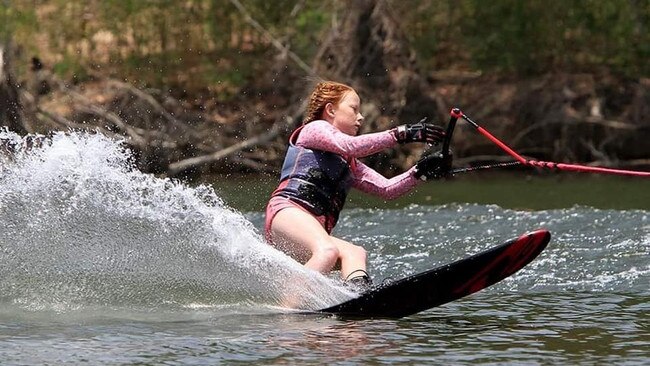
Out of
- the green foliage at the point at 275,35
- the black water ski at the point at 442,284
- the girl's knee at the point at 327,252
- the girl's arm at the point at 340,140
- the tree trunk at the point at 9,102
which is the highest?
the green foliage at the point at 275,35

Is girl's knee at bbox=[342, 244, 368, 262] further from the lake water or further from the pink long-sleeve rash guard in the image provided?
the pink long-sleeve rash guard

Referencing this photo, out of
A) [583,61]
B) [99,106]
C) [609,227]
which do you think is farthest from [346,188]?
[583,61]

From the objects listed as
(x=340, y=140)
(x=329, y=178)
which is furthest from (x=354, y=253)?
(x=340, y=140)

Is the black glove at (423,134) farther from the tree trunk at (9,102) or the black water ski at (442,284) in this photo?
the tree trunk at (9,102)

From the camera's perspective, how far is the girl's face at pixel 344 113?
795 centimetres

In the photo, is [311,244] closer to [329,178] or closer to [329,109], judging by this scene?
[329,178]

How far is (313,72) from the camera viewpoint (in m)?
17.8

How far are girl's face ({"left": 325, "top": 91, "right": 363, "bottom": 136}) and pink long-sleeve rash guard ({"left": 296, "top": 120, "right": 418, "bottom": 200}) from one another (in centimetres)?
8

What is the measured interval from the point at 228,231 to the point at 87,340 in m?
1.35

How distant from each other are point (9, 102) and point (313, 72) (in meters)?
3.97

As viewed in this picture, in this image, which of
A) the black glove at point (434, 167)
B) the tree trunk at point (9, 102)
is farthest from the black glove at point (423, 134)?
the tree trunk at point (9, 102)

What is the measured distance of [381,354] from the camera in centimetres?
629

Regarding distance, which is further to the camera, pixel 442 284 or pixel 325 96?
pixel 325 96

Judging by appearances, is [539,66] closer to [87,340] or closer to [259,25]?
[259,25]
